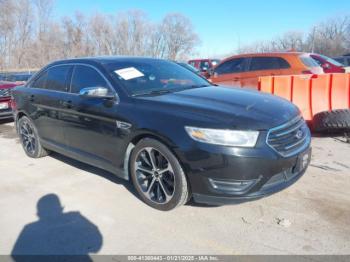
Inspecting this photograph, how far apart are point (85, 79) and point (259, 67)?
570 centimetres

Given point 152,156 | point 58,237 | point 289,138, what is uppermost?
point 289,138

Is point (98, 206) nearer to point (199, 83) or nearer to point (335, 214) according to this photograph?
point (199, 83)

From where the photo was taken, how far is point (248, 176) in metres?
3.06

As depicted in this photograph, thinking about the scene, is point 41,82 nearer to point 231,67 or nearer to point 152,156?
point 152,156

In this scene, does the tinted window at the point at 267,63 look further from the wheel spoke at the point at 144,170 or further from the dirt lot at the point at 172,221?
the wheel spoke at the point at 144,170

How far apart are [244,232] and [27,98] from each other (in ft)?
13.5

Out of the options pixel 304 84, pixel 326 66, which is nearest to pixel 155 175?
pixel 304 84

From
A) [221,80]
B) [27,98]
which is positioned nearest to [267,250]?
[27,98]

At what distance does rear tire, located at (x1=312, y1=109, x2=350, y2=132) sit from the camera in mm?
5941

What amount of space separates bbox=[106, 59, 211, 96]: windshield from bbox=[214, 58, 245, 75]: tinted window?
15.4 ft

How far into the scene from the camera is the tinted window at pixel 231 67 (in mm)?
9297

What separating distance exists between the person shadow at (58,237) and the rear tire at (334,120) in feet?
14.8

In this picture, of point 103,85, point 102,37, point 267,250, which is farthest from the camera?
point 102,37

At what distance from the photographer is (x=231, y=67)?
9.52m
